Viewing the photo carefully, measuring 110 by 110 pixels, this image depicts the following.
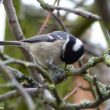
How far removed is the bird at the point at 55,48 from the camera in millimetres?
2213

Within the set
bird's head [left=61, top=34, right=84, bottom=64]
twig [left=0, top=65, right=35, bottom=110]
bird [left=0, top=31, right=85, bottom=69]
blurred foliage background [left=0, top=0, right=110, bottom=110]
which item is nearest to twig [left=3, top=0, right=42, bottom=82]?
bird [left=0, top=31, right=85, bottom=69]

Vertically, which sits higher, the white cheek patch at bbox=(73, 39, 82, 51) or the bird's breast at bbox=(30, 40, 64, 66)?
the white cheek patch at bbox=(73, 39, 82, 51)

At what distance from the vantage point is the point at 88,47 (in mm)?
3141

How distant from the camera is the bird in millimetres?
2213

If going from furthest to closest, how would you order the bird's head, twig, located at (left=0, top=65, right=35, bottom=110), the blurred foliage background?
the blurred foliage background
the bird's head
twig, located at (left=0, top=65, right=35, bottom=110)

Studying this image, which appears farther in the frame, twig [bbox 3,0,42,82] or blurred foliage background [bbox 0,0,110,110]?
blurred foliage background [bbox 0,0,110,110]

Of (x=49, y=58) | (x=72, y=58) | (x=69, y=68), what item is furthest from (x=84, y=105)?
(x=49, y=58)

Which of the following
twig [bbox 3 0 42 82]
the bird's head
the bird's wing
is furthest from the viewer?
the bird's wing

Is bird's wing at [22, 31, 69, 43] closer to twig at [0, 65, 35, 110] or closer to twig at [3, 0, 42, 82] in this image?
twig at [3, 0, 42, 82]

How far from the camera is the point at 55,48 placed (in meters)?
2.41

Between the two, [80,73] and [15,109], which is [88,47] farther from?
[80,73]

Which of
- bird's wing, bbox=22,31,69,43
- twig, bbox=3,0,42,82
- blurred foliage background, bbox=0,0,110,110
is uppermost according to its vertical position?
twig, bbox=3,0,42,82

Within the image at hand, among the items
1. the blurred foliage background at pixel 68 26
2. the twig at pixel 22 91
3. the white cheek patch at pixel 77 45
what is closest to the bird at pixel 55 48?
the white cheek patch at pixel 77 45

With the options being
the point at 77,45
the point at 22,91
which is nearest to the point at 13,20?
the point at 77,45
